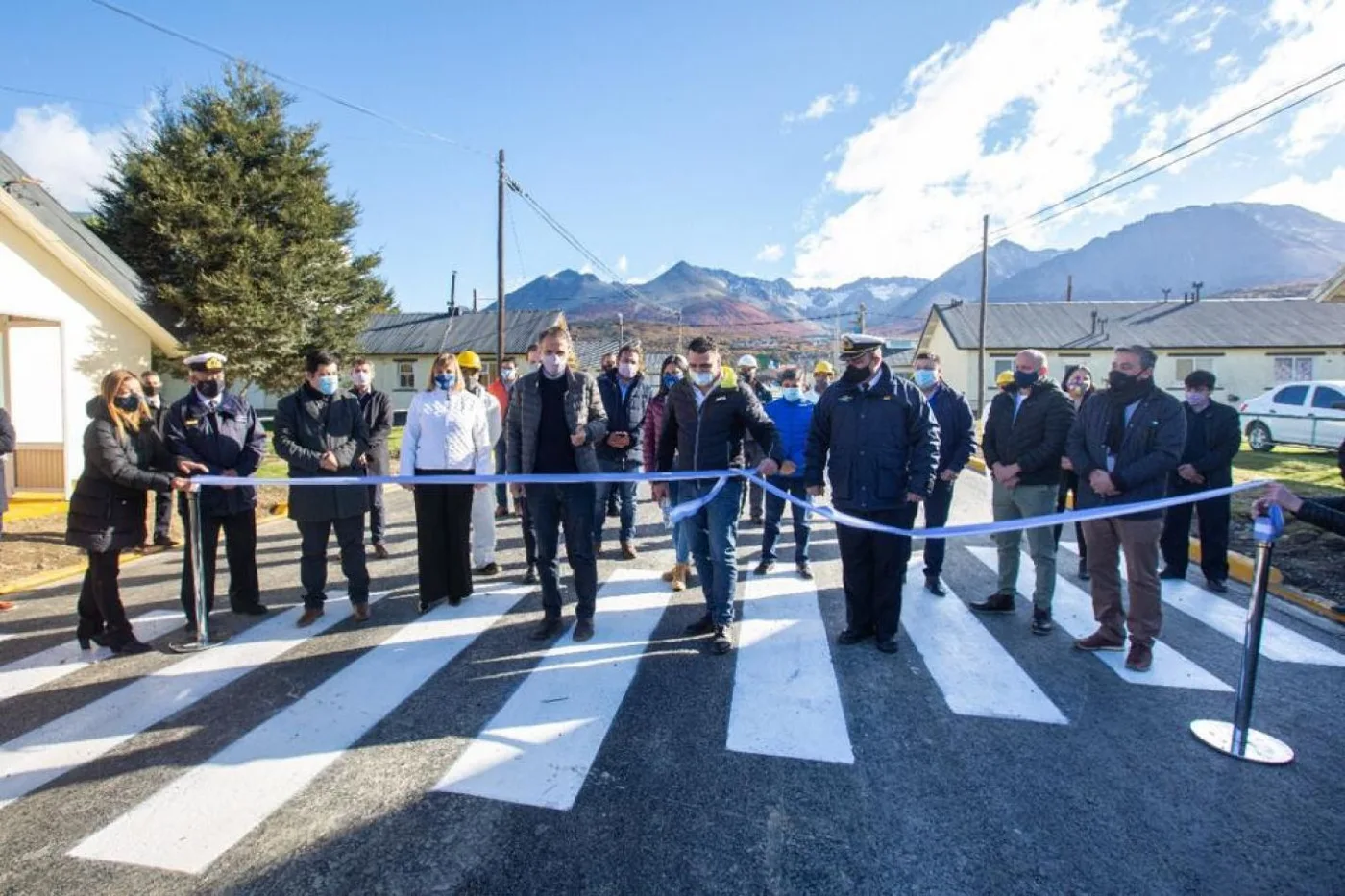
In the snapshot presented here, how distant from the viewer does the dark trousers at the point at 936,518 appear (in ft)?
19.0

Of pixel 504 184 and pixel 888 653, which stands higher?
pixel 504 184

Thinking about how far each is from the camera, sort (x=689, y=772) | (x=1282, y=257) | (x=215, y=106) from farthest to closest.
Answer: (x=1282, y=257), (x=215, y=106), (x=689, y=772)

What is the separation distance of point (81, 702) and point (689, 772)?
3619mm

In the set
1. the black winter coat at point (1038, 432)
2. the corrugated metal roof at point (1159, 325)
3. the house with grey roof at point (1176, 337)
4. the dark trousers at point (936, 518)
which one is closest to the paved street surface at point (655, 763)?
the dark trousers at point (936, 518)

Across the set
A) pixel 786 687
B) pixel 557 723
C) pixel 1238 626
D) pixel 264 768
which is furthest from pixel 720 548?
pixel 1238 626

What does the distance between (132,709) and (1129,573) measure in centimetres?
625

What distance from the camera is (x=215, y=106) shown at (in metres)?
16.8

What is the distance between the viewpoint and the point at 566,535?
4723mm

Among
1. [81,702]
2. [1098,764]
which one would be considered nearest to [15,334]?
[81,702]

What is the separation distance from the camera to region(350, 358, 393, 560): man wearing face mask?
6.24 m

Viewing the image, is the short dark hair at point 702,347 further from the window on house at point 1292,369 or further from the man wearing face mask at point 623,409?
the window on house at point 1292,369

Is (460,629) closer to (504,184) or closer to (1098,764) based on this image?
(1098,764)

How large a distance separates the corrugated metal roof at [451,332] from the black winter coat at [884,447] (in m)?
35.9

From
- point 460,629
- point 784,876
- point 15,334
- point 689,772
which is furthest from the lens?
point 15,334
